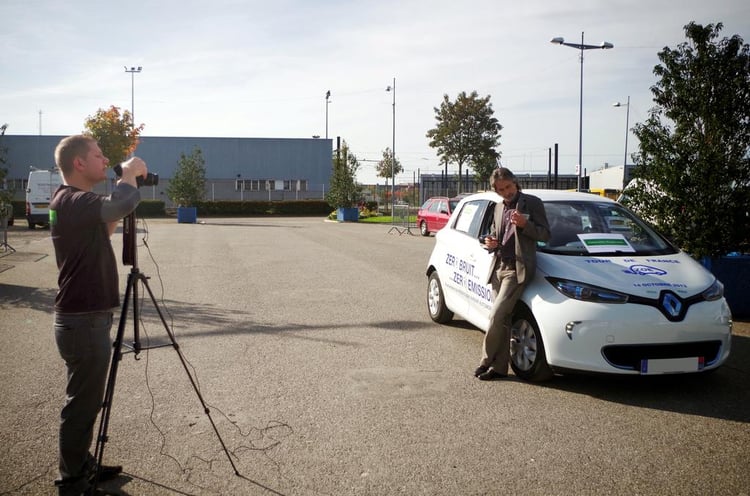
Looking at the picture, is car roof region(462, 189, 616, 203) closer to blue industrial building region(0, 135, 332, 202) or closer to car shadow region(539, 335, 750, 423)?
car shadow region(539, 335, 750, 423)

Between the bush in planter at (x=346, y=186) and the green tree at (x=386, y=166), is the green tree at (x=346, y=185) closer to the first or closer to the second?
the bush in planter at (x=346, y=186)

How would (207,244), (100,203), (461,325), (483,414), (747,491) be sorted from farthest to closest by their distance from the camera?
1. (207,244)
2. (461,325)
3. (483,414)
4. (747,491)
5. (100,203)

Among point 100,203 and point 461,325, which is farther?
point 461,325

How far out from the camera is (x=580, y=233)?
6.16 metres

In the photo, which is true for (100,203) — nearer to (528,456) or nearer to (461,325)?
(528,456)

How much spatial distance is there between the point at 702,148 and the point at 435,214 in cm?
1655

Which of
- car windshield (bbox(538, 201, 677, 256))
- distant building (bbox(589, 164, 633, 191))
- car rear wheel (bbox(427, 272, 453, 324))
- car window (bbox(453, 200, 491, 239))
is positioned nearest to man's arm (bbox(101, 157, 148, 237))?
car windshield (bbox(538, 201, 677, 256))

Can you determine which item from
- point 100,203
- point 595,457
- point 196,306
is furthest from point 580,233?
point 196,306

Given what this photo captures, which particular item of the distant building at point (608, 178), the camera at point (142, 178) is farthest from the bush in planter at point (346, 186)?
the camera at point (142, 178)

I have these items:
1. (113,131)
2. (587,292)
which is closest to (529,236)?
(587,292)

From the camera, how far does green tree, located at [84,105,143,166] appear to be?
4794 cm

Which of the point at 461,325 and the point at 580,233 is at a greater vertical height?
the point at 580,233

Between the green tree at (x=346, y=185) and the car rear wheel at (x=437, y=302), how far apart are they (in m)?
30.6

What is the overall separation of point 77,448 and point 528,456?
257 centimetres
